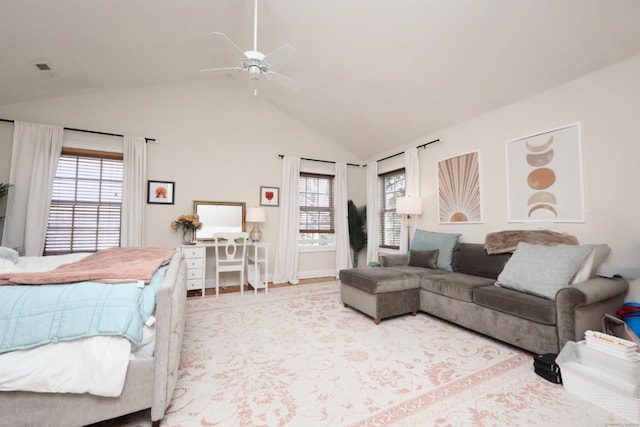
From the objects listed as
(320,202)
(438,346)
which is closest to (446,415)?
(438,346)

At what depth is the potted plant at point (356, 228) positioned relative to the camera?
18.1 feet

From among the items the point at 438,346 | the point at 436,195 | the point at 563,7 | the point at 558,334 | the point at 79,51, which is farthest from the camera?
the point at 436,195

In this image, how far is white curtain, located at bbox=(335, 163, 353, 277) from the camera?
17.9 ft

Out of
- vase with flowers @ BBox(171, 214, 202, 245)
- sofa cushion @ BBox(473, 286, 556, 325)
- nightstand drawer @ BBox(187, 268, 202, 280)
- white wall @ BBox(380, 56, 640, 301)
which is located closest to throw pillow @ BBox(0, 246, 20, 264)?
nightstand drawer @ BBox(187, 268, 202, 280)

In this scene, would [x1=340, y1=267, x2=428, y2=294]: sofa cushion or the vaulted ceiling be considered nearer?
the vaulted ceiling

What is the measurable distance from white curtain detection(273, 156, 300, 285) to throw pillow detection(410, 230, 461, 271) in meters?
2.25

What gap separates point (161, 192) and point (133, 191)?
0.37m

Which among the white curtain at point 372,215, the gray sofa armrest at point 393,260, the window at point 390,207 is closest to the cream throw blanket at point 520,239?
the gray sofa armrest at point 393,260

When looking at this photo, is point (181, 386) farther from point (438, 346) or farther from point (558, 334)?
point (558, 334)

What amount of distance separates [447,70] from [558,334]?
2.79 m

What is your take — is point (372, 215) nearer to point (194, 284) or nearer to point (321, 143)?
point (321, 143)

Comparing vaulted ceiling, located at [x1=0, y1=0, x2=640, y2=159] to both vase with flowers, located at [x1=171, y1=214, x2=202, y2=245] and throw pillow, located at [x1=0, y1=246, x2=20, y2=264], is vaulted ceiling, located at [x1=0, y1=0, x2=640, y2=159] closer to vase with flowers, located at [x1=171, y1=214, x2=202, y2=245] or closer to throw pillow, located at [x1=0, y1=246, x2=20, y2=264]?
throw pillow, located at [x1=0, y1=246, x2=20, y2=264]

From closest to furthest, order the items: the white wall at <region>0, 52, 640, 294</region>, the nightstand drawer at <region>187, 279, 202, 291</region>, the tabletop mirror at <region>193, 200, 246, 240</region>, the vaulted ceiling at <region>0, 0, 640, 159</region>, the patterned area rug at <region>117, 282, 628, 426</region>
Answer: the patterned area rug at <region>117, 282, 628, 426</region> < the vaulted ceiling at <region>0, 0, 640, 159</region> < the white wall at <region>0, 52, 640, 294</region> < the nightstand drawer at <region>187, 279, 202, 291</region> < the tabletop mirror at <region>193, 200, 246, 240</region>

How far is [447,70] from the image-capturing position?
120 inches
